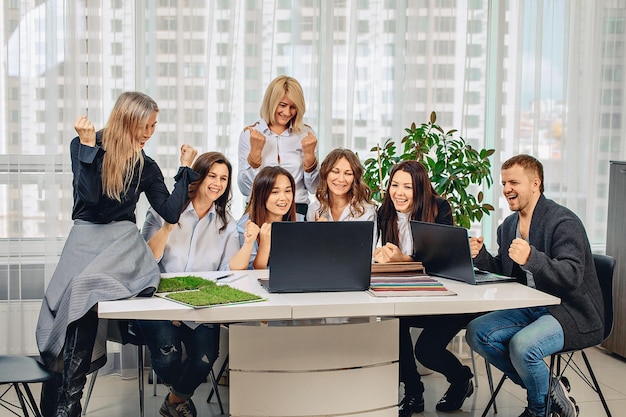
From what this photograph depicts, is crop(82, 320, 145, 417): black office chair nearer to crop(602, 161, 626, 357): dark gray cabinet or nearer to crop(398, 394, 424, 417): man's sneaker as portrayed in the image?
crop(398, 394, 424, 417): man's sneaker

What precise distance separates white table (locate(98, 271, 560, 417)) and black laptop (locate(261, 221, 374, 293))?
0.05m

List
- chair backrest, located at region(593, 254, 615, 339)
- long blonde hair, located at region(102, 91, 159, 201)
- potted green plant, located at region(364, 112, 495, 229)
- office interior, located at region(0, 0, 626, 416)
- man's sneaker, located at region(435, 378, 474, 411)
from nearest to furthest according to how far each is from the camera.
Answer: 1. long blonde hair, located at region(102, 91, 159, 201)
2. chair backrest, located at region(593, 254, 615, 339)
3. man's sneaker, located at region(435, 378, 474, 411)
4. potted green plant, located at region(364, 112, 495, 229)
5. office interior, located at region(0, 0, 626, 416)

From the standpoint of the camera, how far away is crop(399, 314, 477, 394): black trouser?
3773mm

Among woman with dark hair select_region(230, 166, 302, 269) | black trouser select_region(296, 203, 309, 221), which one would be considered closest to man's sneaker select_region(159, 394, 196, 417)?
woman with dark hair select_region(230, 166, 302, 269)

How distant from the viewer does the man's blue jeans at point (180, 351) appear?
3469 mm

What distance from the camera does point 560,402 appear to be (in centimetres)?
324

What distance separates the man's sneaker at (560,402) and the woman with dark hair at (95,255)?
1.60m

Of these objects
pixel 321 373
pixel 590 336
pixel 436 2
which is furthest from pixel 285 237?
pixel 436 2

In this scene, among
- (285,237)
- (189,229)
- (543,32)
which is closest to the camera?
(285,237)

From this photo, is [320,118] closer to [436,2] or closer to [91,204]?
[436,2]

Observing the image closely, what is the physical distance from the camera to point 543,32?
16.4ft

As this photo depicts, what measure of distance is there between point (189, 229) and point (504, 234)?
1.42m

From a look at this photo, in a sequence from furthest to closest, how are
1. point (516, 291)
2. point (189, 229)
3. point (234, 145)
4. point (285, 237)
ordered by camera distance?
1. point (234, 145)
2. point (189, 229)
3. point (516, 291)
4. point (285, 237)

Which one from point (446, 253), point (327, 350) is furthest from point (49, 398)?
point (446, 253)
